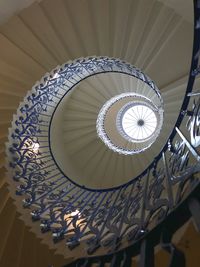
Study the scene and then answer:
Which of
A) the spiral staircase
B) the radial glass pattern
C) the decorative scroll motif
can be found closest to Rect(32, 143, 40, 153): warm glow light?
the decorative scroll motif

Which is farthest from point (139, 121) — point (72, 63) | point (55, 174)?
point (72, 63)

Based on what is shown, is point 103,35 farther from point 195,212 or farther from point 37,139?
point 195,212

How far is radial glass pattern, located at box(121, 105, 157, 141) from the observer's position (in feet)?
42.3

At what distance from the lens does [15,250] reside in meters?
6.46

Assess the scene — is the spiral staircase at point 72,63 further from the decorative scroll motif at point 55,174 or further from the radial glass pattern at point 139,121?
the radial glass pattern at point 139,121

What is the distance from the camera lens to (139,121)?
45.2ft

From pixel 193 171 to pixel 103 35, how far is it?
4408mm

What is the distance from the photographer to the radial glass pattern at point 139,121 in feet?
42.3

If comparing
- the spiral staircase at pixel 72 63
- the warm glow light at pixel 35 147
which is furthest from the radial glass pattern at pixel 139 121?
the warm glow light at pixel 35 147

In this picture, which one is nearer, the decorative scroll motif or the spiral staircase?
the decorative scroll motif

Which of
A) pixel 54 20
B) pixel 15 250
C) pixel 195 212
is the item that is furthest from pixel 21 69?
pixel 195 212

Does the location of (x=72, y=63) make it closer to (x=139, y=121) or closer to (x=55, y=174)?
(x=55, y=174)

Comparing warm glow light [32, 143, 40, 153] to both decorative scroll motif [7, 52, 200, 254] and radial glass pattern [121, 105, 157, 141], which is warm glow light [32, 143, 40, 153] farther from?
radial glass pattern [121, 105, 157, 141]

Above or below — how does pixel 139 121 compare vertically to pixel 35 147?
above
